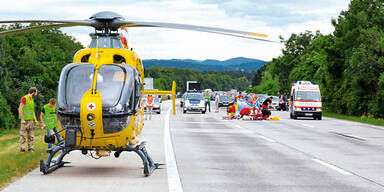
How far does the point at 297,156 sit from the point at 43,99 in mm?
50133

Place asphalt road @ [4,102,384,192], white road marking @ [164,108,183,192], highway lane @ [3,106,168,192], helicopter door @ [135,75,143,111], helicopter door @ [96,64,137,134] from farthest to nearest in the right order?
helicopter door @ [135,75,143,111] < helicopter door @ [96,64,137,134] < asphalt road @ [4,102,384,192] < white road marking @ [164,108,183,192] < highway lane @ [3,106,168,192]

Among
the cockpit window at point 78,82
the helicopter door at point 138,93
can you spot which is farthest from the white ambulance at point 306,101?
the cockpit window at point 78,82

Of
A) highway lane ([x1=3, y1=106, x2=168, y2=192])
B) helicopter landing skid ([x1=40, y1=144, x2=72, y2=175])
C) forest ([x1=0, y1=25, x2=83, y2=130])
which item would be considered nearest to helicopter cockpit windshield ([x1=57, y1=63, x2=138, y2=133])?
helicopter landing skid ([x1=40, y1=144, x2=72, y2=175])

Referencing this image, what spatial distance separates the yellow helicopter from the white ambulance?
95.1 feet

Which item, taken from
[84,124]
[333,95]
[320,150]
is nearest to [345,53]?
A: [333,95]

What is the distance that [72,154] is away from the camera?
600 inches

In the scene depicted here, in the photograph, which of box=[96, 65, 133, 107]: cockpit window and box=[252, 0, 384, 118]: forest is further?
box=[252, 0, 384, 118]: forest

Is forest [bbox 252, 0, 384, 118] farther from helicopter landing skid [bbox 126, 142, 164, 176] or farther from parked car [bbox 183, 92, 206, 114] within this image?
helicopter landing skid [bbox 126, 142, 164, 176]

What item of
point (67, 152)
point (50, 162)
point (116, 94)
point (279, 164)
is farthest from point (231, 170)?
point (50, 162)

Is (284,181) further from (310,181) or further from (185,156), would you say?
(185,156)

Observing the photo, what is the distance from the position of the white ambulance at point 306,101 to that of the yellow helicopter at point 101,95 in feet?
95.1

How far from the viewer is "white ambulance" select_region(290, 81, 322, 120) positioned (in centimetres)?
3959

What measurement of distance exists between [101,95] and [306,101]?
30.4 m

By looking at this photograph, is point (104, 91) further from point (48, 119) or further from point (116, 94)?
point (48, 119)
